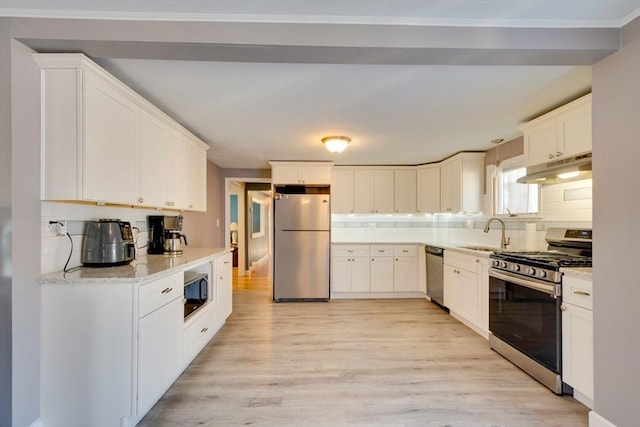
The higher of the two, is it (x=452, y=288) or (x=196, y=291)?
(x=196, y=291)

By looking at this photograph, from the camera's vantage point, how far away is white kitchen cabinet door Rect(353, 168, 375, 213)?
4.89m

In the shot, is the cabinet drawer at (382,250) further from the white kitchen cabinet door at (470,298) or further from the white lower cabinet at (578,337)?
the white lower cabinet at (578,337)

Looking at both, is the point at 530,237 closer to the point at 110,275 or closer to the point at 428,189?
the point at 428,189

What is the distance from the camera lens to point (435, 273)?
13.8 feet

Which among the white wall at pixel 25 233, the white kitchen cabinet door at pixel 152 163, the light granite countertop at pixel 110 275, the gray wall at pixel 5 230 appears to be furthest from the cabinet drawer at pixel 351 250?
the gray wall at pixel 5 230

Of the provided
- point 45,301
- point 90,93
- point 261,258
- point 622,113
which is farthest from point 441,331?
point 261,258

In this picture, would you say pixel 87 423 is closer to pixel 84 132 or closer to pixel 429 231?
pixel 84 132

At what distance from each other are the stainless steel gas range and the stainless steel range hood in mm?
454

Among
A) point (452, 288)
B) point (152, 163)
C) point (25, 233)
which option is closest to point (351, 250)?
point (452, 288)

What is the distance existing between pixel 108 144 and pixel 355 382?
7.85 ft

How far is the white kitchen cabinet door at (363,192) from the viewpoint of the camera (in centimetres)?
489

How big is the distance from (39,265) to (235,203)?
223 inches

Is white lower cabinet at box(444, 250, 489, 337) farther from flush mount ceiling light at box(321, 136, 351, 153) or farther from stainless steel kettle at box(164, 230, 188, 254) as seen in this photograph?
stainless steel kettle at box(164, 230, 188, 254)

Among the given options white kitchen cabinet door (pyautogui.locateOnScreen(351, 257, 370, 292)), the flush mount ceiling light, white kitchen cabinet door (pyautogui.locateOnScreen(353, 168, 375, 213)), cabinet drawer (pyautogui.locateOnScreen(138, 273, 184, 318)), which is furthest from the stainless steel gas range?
cabinet drawer (pyautogui.locateOnScreen(138, 273, 184, 318))
